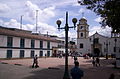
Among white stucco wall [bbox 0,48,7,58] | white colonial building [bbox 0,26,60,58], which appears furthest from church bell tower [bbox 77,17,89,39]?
white stucco wall [bbox 0,48,7,58]

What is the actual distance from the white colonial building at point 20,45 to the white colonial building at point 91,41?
2202cm

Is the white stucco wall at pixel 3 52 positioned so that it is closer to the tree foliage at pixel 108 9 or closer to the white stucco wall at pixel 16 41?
the white stucco wall at pixel 16 41

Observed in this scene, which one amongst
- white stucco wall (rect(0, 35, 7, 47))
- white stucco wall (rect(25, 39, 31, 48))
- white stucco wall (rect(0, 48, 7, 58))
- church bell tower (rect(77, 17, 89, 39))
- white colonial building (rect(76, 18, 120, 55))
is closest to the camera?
white stucco wall (rect(0, 48, 7, 58))

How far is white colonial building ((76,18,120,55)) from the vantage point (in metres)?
70.6

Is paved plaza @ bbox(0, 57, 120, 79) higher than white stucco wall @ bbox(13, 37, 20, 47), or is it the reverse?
white stucco wall @ bbox(13, 37, 20, 47)

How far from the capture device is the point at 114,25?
59.7 feet

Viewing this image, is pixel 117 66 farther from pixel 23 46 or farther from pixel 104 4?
pixel 23 46

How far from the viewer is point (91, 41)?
72.3 meters

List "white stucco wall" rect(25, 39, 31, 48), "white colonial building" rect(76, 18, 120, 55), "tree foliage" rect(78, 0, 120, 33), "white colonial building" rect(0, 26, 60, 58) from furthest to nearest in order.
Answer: "white colonial building" rect(76, 18, 120, 55)
"white stucco wall" rect(25, 39, 31, 48)
"white colonial building" rect(0, 26, 60, 58)
"tree foliage" rect(78, 0, 120, 33)

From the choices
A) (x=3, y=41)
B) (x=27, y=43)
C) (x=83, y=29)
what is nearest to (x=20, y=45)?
(x=27, y=43)

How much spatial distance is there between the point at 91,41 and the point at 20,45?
118 feet

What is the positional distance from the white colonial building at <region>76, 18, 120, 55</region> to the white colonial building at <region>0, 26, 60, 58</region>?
2202 cm

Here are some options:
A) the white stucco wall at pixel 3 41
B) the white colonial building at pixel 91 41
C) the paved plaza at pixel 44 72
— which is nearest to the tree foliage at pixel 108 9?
the paved plaza at pixel 44 72

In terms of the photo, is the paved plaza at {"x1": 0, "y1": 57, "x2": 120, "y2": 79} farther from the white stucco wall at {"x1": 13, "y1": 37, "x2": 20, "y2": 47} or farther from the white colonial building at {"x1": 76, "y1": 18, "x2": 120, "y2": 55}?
the white colonial building at {"x1": 76, "y1": 18, "x2": 120, "y2": 55}
